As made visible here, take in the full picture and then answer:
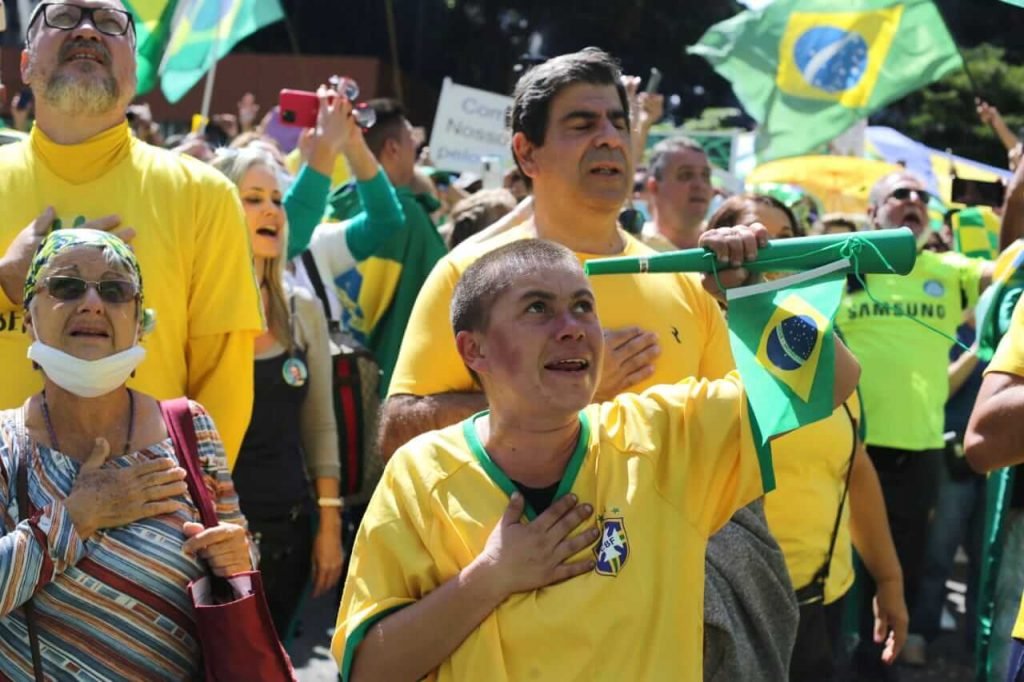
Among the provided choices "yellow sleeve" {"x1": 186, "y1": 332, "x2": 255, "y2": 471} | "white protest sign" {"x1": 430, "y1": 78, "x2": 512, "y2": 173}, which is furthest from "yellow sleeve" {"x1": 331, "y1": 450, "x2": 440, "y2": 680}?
"white protest sign" {"x1": 430, "y1": 78, "x2": 512, "y2": 173}

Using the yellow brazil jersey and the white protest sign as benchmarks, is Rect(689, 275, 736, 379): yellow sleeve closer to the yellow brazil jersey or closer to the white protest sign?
the yellow brazil jersey

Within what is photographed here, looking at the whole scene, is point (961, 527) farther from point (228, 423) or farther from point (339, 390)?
point (228, 423)

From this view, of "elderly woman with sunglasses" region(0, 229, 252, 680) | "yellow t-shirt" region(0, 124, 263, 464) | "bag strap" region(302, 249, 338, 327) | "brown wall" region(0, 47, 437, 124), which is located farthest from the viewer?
"brown wall" region(0, 47, 437, 124)

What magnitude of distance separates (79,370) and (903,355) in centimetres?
446

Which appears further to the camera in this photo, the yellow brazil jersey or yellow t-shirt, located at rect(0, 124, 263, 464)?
the yellow brazil jersey

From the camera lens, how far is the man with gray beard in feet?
11.5

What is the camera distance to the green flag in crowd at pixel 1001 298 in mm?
3805

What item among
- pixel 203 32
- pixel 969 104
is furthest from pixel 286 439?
pixel 969 104

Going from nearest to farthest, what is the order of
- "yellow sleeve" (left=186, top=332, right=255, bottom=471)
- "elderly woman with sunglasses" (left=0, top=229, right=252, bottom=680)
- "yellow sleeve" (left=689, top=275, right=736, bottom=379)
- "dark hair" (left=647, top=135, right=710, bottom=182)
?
"elderly woman with sunglasses" (left=0, top=229, right=252, bottom=680)
"yellow sleeve" (left=689, top=275, right=736, bottom=379)
"yellow sleeve" (left=186, top=332, right=255, bottom=471)
"dark hair" (left=647, top=135, right=710, bottom=182)

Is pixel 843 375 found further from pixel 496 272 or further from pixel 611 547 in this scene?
pixel 496 272

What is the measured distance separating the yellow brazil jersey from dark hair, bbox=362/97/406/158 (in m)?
2.21

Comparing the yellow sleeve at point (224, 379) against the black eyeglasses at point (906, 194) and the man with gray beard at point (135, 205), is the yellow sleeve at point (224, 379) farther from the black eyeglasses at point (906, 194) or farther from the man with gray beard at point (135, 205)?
the black eyeglasses at point (906, 194)

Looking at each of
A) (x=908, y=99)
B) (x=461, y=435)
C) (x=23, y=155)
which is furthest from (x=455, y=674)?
(x=908, y=99)

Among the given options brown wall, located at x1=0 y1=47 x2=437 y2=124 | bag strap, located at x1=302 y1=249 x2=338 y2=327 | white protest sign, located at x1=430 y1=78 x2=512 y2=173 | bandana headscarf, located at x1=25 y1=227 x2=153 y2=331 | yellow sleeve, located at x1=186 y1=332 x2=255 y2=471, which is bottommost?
brown wall, located at x1=0 y1=47 x2=437 y2=124
